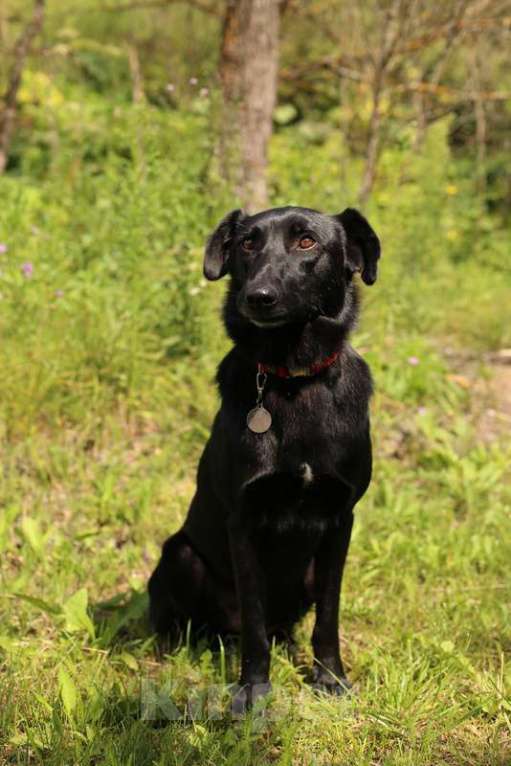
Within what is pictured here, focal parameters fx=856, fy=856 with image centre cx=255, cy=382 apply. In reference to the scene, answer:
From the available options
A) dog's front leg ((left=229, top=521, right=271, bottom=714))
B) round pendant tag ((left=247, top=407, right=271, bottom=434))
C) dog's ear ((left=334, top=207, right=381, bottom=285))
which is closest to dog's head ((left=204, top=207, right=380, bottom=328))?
dog's ear ((left=334, top=207, right=381, bottom=285))

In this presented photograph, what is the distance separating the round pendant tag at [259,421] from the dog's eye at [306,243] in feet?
1.56

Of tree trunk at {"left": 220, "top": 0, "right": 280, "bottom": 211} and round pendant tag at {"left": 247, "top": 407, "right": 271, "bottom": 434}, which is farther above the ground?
tree trunk at {"left": 220, "top": 0, "right": 280, "bottom": 211}

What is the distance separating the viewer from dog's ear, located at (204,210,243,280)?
259 centimetres

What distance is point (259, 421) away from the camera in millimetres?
2377

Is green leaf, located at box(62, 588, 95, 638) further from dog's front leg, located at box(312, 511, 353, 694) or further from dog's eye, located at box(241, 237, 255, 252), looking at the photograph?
dog's eye, located at box(241, 237, 255, 252)

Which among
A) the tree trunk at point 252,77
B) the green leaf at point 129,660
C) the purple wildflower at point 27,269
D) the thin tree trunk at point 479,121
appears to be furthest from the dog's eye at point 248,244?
the thin tree trunk at point 479,121

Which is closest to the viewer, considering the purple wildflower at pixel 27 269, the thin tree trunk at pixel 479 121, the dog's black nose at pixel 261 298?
the dog's black nose at pixel 261 298

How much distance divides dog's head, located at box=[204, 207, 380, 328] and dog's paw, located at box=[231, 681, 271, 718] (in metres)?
1.05

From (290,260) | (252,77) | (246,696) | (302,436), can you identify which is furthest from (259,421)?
(252,77)

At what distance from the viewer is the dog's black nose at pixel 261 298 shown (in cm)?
225

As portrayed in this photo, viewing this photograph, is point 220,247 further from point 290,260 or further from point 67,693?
point 67,693

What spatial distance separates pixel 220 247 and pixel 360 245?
16.8 inches

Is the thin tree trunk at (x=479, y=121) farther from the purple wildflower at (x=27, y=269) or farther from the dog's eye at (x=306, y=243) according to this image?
the dog's eye at (x=306, y=243)

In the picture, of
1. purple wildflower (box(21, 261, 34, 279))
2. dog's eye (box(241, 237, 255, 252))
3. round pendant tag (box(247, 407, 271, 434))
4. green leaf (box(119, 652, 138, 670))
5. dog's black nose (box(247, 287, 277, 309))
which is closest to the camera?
dog's black nose (box(247, 287, 277, 309))
